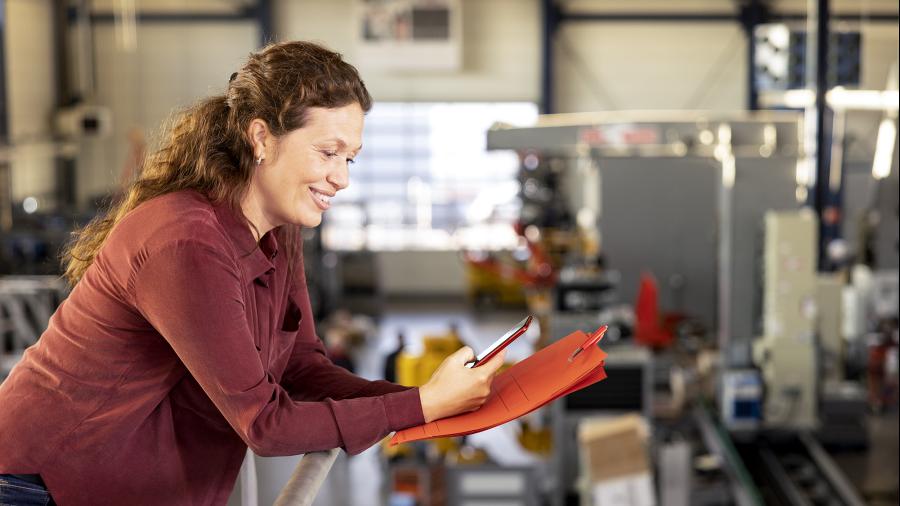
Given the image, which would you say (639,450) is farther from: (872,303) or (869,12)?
(869,12)

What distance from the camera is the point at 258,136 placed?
1.46 meters

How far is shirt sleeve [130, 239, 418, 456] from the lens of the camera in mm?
1329

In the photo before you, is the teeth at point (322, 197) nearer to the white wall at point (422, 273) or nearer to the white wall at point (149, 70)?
the white wall at point (422, 273)

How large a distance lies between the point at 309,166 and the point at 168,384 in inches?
13.7

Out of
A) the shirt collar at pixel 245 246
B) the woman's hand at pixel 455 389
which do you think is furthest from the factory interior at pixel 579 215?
the shirt collar at pixel 245 246

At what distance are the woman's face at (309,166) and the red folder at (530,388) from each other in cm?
32

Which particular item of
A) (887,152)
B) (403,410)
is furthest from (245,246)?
(887,152)

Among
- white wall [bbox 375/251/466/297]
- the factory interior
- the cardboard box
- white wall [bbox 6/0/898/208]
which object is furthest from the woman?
white wall [bbox 375/251/466/297]

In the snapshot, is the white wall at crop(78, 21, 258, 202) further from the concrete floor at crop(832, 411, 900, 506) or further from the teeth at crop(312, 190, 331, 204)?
the teeth at crop(312, 190, 331, 204)

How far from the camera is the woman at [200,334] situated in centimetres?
135

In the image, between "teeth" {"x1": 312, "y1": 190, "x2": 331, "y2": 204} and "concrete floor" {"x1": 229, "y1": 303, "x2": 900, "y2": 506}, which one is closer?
"teeth" {"x1": 312, "y1": 190, "x2": 331, "y2": 204}

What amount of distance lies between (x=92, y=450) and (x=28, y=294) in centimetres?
950

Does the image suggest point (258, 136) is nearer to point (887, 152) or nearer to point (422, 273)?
point (887, 152)

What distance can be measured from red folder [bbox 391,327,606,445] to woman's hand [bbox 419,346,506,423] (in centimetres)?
2
